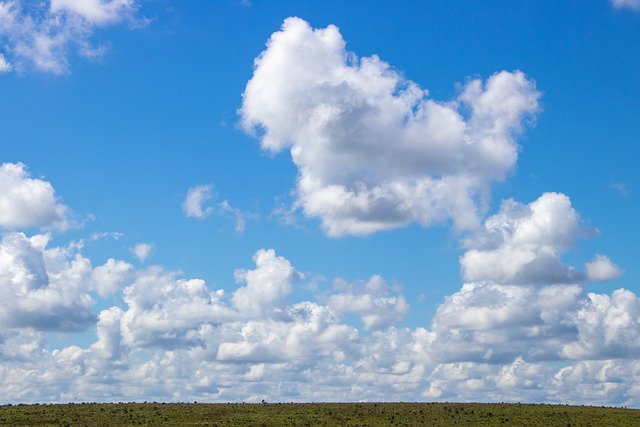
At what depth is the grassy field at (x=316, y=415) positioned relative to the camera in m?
128

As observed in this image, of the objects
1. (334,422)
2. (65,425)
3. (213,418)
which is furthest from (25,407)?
(334,422)

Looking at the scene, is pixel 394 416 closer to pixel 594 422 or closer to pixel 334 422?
pixel 334 422

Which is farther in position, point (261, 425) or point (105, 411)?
point (105, 411)

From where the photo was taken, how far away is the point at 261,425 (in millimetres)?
126250

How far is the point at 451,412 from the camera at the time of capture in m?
141

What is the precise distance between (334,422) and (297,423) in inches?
227

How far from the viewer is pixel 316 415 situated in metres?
137

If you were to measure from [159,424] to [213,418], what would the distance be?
36.5 feet

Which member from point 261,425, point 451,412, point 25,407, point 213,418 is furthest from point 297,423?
point 25,407

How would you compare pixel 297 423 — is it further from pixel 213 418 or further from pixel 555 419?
pixel 555 419

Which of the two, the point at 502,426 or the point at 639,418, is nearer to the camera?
the point at 502,426

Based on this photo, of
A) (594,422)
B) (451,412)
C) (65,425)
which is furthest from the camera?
(451,412)

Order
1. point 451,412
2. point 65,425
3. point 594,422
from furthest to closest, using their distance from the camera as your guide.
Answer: point 451,412
point 594,422
point 65,425

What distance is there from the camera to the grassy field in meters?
128
